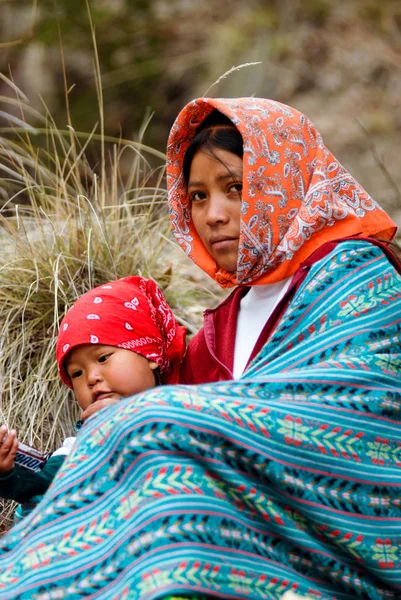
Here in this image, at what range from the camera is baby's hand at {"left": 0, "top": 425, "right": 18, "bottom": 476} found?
2396 millimetres

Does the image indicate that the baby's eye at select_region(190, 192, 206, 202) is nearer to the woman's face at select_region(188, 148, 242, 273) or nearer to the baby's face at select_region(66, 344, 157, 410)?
the woman's face at select_region(188, 148, 242, 273)

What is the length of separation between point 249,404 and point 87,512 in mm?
458

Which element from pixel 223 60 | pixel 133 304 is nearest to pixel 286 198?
pixel 133 304

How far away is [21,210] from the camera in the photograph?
3.80m

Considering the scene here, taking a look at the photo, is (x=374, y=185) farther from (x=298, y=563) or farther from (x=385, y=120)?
(x=298, y=563)

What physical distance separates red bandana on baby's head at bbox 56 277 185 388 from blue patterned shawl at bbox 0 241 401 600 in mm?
600

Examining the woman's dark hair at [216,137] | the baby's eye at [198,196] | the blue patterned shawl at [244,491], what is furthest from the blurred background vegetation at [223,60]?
the blue patterned shawl at [244,491]

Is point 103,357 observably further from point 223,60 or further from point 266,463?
point 223,60

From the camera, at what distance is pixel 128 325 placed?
2.74 m

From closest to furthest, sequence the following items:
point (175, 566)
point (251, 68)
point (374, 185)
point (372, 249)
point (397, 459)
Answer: point (175, 566) → point (397, 459) → point (372, 249) → point (374, 185) → point (251, 68)

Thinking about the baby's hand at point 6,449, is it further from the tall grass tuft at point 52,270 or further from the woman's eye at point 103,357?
the tall grass tuft at point 52,270

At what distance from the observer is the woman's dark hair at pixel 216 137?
263cm

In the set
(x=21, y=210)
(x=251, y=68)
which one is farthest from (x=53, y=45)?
(x=21, y=210)

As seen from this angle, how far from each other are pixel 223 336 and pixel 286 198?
0.52 m
